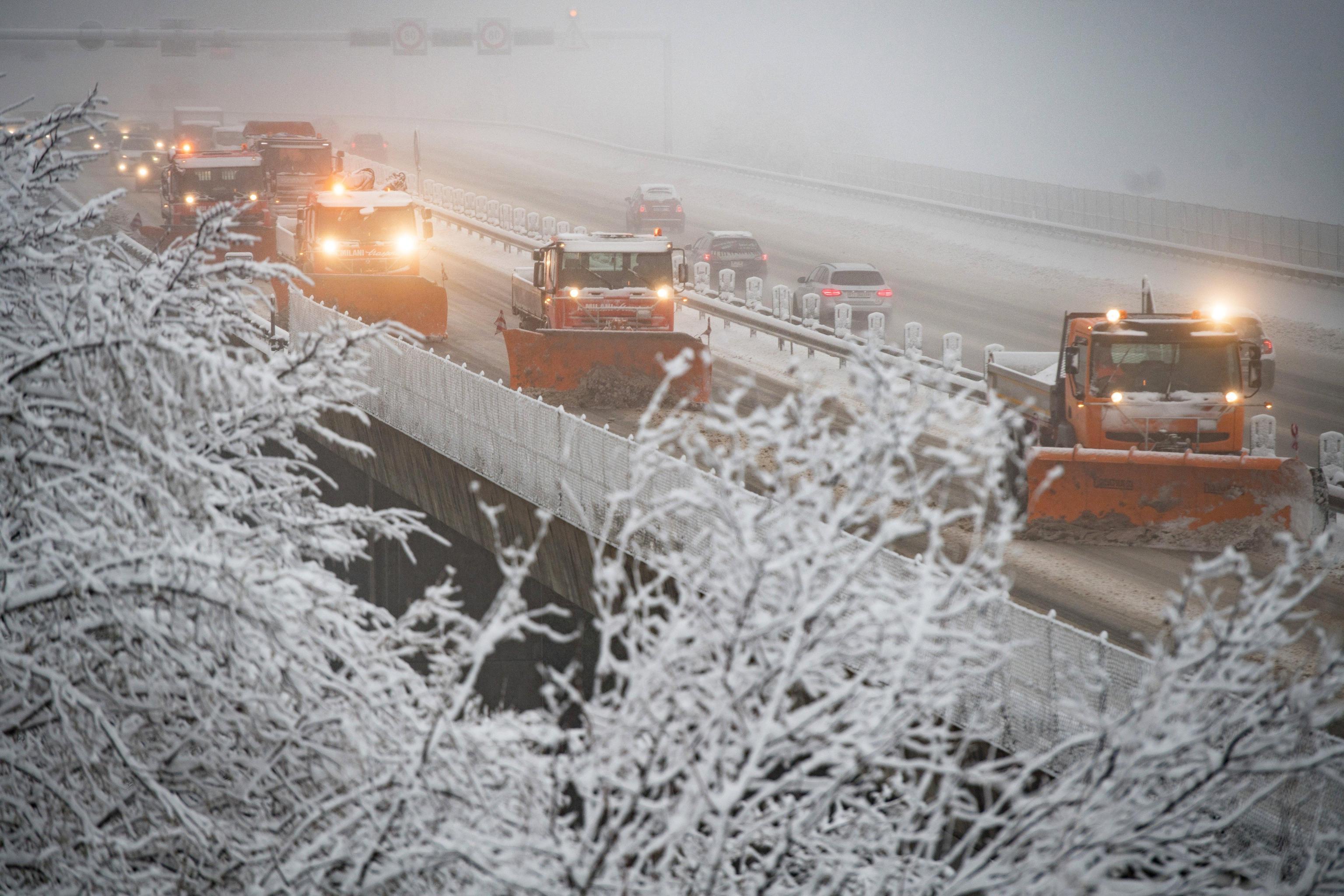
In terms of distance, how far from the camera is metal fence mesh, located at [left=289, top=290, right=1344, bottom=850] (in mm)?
7645

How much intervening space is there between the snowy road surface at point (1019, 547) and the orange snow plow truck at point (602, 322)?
2.42 ft

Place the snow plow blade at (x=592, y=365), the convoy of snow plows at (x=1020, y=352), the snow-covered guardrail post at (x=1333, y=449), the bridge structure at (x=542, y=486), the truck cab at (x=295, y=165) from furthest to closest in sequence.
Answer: the truck cab at (x=295, y=165) → the snow plow blade at (x=592, y=365) → the snow-covered guardrail post at (x=1333, y=449) → the convoy of snow plows at (x=1020, y=352) → the bridge structure at (x=542, y=486)

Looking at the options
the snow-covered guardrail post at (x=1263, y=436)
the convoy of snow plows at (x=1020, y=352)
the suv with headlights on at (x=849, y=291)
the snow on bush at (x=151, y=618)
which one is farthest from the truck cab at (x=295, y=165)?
the snow on bush at (x=151, y=618)

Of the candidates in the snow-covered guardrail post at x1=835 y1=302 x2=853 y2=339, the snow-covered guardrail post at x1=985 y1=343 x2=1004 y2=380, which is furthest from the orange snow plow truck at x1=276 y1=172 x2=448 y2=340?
the snow-covered guardrail post at x1=985 y1=343 x2=1004 y2=380

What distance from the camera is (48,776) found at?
6395 millimetres

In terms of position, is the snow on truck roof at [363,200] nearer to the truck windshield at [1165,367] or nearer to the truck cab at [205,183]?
the truck cab at [205,183]

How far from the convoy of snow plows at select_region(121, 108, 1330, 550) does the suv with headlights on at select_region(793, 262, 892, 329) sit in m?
0.05

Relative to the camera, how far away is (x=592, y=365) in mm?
21516

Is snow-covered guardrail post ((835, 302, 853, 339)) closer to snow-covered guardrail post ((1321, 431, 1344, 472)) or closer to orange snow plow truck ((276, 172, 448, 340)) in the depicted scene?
orange snow plow truck ((276, 172, 448, 340))

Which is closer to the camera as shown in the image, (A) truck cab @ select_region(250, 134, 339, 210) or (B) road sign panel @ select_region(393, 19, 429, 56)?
(A) truck cab @ select_region(250, 134, 339, 210)

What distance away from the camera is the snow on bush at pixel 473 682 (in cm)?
565

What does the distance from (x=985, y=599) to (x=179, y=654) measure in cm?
363

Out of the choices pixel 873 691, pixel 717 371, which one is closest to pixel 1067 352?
pixel 717 371

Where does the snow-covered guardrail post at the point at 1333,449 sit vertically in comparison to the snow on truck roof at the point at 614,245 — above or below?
below
